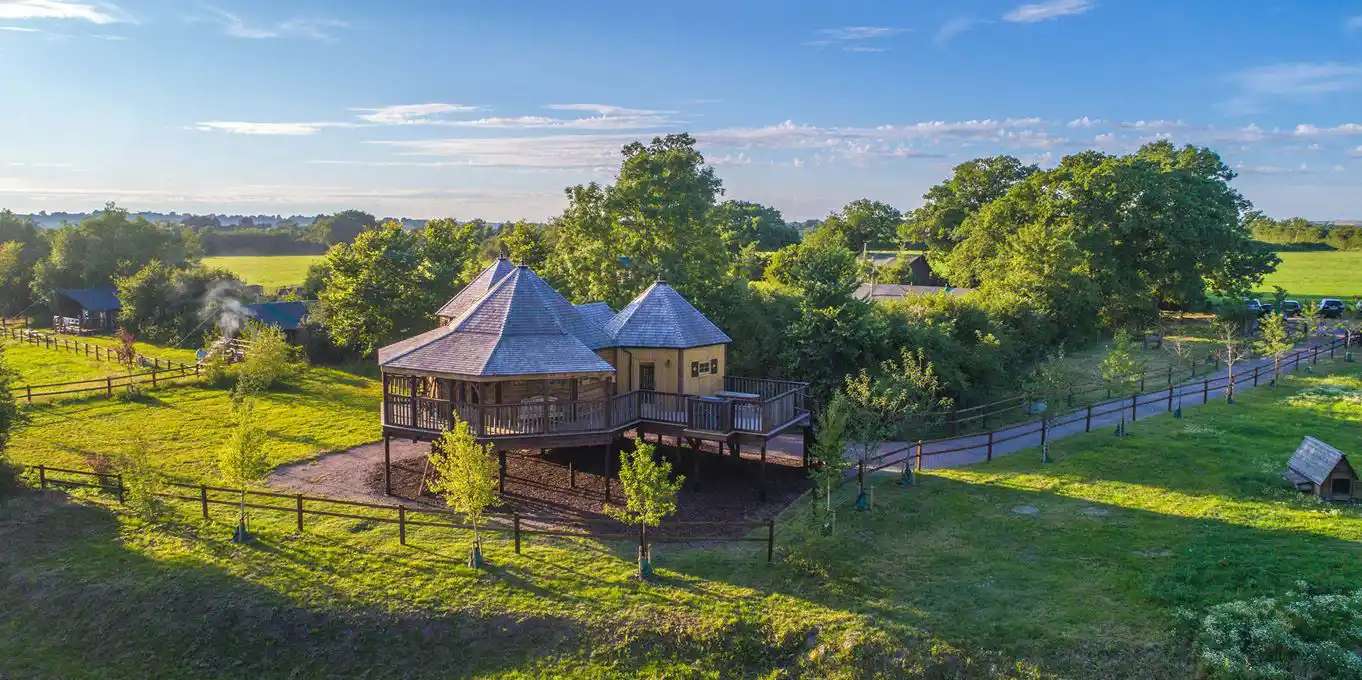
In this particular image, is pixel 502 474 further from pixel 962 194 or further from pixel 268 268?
pixel 268 268

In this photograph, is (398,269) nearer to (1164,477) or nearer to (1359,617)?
(1164,477)

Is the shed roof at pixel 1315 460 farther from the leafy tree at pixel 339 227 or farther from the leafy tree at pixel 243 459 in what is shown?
the leafy tree at pixel 339 227

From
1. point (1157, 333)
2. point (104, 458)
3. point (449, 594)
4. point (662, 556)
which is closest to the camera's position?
point (449, 594)

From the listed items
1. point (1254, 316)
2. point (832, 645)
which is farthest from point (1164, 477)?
point (1254, 316)

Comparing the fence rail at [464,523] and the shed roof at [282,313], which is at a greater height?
the shed roof at [282,313]

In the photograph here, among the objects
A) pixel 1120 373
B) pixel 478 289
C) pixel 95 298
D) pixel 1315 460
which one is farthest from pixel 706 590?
pixel 95 298

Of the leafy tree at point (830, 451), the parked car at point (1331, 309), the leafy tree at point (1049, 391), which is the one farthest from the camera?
the parked car at point (1331, 309)

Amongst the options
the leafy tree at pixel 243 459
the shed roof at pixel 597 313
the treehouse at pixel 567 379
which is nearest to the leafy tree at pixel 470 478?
the treehouse at pixel 567 379
